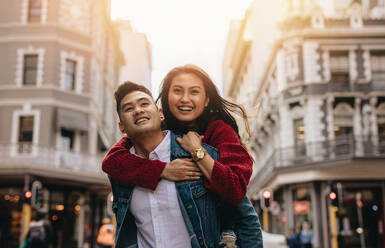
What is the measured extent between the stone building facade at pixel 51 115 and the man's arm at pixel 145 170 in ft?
82.4

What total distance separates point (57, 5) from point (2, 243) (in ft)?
44.4

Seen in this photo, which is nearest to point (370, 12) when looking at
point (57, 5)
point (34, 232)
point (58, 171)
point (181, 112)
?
point (57, 5)

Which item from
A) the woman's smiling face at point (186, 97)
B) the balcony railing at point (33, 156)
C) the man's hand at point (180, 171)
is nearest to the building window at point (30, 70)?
the balcony railing at point (33, 156)

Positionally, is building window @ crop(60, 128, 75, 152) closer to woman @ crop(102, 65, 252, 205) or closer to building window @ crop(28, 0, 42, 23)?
building window @ crop(28, 0, 42, 23)

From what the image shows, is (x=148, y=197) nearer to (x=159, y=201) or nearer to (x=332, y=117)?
(x=159, y=201)

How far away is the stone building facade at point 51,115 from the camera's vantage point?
92.9 feet

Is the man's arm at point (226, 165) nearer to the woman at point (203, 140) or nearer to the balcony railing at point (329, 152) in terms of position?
the woman at point (203, 140)

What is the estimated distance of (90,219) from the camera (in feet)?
111

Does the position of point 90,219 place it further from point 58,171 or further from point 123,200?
point 123,200

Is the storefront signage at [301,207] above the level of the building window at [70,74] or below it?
below

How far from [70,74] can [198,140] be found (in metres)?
29.3

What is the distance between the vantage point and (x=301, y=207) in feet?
108

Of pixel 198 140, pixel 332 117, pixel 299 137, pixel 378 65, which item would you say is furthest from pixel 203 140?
pixel 378 65

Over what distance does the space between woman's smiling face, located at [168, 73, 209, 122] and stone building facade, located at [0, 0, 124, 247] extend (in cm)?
2499
